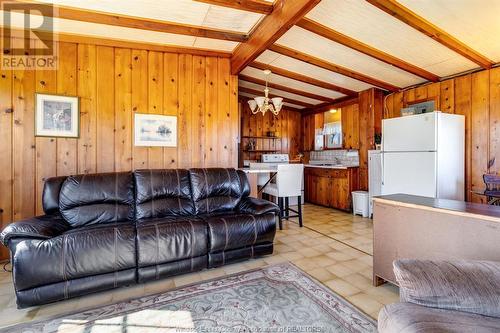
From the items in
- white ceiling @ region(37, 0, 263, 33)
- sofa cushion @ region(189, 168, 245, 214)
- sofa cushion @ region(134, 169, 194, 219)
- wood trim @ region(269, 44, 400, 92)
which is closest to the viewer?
white ceiling @ region(37, 0, 263, 33)

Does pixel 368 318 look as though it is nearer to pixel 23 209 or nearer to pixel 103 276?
pixel 103 276

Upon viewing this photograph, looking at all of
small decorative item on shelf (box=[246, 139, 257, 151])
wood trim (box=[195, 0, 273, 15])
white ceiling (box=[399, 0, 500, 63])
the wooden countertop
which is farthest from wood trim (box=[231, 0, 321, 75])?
small decorative item on shelf (box=[246, 139, 257, 151])

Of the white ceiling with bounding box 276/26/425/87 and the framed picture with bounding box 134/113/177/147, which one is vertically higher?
the white ceiling with bounding box 276/26/425/87

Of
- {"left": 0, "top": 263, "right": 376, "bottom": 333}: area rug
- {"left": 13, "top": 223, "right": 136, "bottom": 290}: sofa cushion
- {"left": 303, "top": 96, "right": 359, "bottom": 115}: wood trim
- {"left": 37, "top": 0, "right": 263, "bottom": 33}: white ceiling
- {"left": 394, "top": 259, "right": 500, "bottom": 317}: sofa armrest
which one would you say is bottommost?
{"left": 0, "top": 263, "right": 376, "bottom": 333}: area rug

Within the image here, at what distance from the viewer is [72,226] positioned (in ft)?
7.49

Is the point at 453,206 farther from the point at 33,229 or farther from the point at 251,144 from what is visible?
the point at 251,144

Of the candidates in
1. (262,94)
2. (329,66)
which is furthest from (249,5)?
(262,94)

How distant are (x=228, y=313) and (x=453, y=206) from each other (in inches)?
68.4

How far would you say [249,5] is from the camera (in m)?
2.44

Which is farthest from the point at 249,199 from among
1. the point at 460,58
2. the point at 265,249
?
the point at 460,58

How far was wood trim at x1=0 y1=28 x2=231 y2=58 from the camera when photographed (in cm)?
288

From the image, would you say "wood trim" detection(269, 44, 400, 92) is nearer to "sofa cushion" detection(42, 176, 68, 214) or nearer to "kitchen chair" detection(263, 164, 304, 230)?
"kitchen chair" detection(263, 164, 304, 230)

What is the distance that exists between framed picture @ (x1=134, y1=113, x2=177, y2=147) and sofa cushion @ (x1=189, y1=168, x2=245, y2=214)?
2.29 feet

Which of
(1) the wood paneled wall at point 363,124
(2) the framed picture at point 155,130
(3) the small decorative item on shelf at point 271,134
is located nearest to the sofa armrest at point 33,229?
(2) the framed picture at point 155,130
